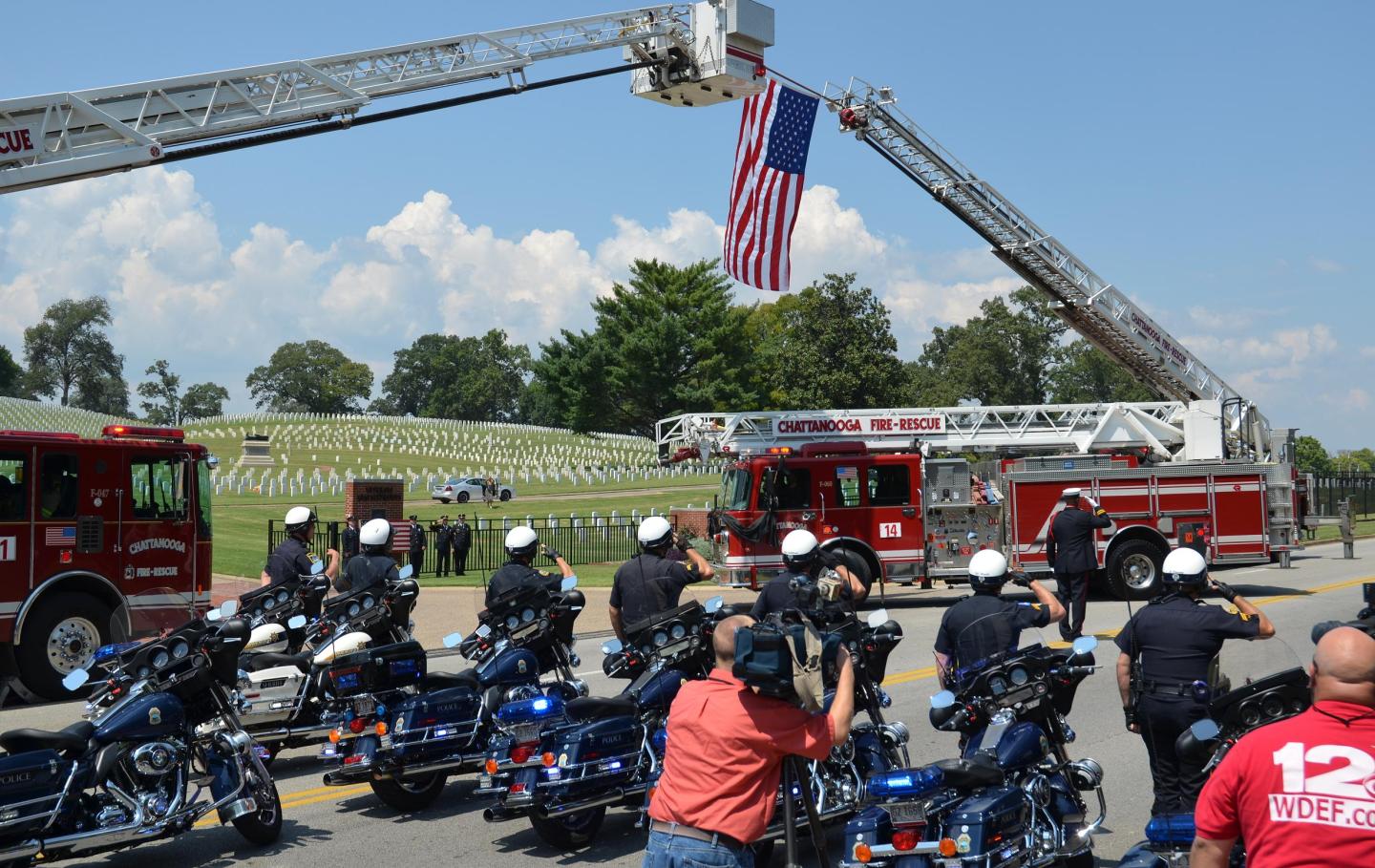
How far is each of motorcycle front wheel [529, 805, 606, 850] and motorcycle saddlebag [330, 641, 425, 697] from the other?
1.58 meters

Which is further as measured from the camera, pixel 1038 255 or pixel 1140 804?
pixel 1038 255

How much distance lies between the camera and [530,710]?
7.57 meters

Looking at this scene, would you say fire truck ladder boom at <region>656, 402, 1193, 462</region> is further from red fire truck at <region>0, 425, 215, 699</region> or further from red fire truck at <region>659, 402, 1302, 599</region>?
red fire truck at <region>0, 425, 215, 699</region>

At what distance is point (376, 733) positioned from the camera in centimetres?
805

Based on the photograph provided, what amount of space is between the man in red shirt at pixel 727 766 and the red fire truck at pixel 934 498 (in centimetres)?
1486

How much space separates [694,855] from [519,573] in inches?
200

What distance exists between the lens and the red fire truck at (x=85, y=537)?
42.4ft

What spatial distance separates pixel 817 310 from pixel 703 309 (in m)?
A: 16.6

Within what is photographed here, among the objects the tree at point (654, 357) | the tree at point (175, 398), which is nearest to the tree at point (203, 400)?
the tree at point (175, 398)

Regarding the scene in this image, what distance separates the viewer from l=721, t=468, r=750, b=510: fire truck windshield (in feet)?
64.0

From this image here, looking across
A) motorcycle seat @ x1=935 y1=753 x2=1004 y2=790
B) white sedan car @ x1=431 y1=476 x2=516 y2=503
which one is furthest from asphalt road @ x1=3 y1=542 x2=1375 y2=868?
white sedan car @ x1=431 y1=476 x2=516 y2=503

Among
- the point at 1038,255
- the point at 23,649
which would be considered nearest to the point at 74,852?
the point at 23,649

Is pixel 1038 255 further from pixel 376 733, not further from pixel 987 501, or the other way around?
pixel 376 733

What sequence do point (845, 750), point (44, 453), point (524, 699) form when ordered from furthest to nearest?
point (44, 453) < point (524, 699) < point (845, 750)
